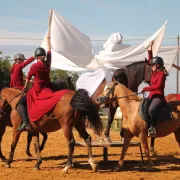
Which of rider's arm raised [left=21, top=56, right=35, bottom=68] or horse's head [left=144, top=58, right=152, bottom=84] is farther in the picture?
horse's head [left=144, top=58, right=152, bottom=84]

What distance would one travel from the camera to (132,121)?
1059 cm

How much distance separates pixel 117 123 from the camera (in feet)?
76.8

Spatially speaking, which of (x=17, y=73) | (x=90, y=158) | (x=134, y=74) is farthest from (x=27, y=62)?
(x=90, y=158)

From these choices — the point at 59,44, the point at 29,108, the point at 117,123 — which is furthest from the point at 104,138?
the point at 117,123

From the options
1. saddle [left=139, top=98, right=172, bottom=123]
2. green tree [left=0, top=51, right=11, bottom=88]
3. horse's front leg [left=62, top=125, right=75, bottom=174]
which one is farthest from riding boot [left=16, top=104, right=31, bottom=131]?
green tree [left=0, top=51, right=11, bottom=88]

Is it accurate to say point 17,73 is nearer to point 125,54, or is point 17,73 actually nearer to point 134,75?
point 134,75

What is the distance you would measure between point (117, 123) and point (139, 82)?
35.3ft

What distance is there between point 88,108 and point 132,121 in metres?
1.06

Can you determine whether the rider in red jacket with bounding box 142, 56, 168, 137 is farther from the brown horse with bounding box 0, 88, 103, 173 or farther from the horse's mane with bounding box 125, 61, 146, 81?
the horse's mane with bounding box 125, 61, 146, 81

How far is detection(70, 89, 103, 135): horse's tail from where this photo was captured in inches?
410

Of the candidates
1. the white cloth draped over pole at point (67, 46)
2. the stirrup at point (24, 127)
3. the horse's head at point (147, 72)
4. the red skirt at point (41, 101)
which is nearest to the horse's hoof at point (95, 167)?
the red skirt at point (41, 101)

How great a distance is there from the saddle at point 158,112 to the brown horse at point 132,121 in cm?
10

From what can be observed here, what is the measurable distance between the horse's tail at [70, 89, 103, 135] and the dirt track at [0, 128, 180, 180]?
111 centimetres

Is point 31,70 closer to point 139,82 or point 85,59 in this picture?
point 139,82
